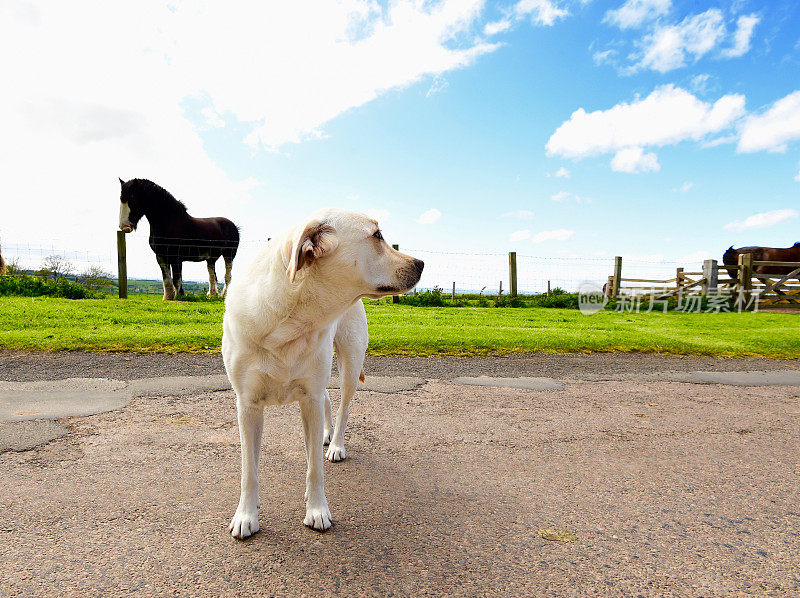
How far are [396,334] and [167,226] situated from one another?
8.51 metres

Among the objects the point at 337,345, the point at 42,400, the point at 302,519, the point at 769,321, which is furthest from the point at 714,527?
the point at 769,321

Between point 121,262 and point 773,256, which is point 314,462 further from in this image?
point 773,256

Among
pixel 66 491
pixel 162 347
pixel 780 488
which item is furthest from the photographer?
pixel 162 347

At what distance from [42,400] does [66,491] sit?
2.37 meters

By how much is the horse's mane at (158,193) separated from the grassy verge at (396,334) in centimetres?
305

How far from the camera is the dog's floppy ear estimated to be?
215cm

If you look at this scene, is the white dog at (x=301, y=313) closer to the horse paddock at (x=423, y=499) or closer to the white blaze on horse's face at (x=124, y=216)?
the horse paddock at (x=423, y=499)

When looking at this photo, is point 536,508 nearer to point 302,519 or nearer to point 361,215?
point 302,519

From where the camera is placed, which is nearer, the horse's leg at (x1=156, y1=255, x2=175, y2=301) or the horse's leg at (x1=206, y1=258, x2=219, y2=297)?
the horse's leg at (x1=156, y1=255, x2=175, y2=301)

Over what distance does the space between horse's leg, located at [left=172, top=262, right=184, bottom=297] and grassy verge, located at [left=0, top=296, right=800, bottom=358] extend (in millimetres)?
1222

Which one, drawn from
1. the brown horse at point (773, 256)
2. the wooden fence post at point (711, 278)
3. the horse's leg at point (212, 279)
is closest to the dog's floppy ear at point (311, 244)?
the horse's leg at point (212, 279)

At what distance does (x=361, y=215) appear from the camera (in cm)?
235

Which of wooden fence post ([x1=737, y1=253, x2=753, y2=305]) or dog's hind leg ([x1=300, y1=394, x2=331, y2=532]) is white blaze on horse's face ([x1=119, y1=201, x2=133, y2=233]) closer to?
dog's hind leg ([x1=300, y1=394, x2=331, y2=532])

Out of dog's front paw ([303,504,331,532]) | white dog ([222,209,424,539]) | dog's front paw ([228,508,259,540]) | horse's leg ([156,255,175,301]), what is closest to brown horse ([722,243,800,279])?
horse's leg ([156,255,175,301])
